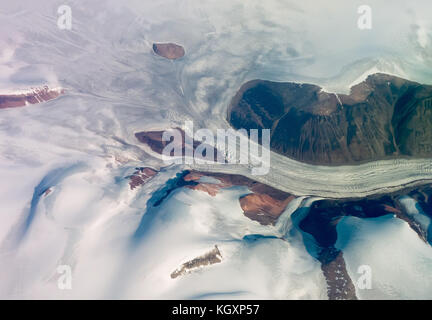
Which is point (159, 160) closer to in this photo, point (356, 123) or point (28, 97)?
point (28, 97)

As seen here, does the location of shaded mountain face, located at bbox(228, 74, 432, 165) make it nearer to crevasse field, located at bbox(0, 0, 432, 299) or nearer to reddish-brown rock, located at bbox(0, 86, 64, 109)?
crevasse field, located at bbox(0, 0, 432, 299)

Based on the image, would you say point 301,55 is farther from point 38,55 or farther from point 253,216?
point 38,55

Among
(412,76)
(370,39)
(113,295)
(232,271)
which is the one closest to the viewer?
(113,295)

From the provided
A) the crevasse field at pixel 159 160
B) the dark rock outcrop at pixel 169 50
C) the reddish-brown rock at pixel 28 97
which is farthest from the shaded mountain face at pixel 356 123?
the reddish-brown rock at pixel 28 97

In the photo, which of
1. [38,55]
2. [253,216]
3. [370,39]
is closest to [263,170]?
[253,216]

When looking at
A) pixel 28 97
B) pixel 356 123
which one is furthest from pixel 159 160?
pixel 356 123
